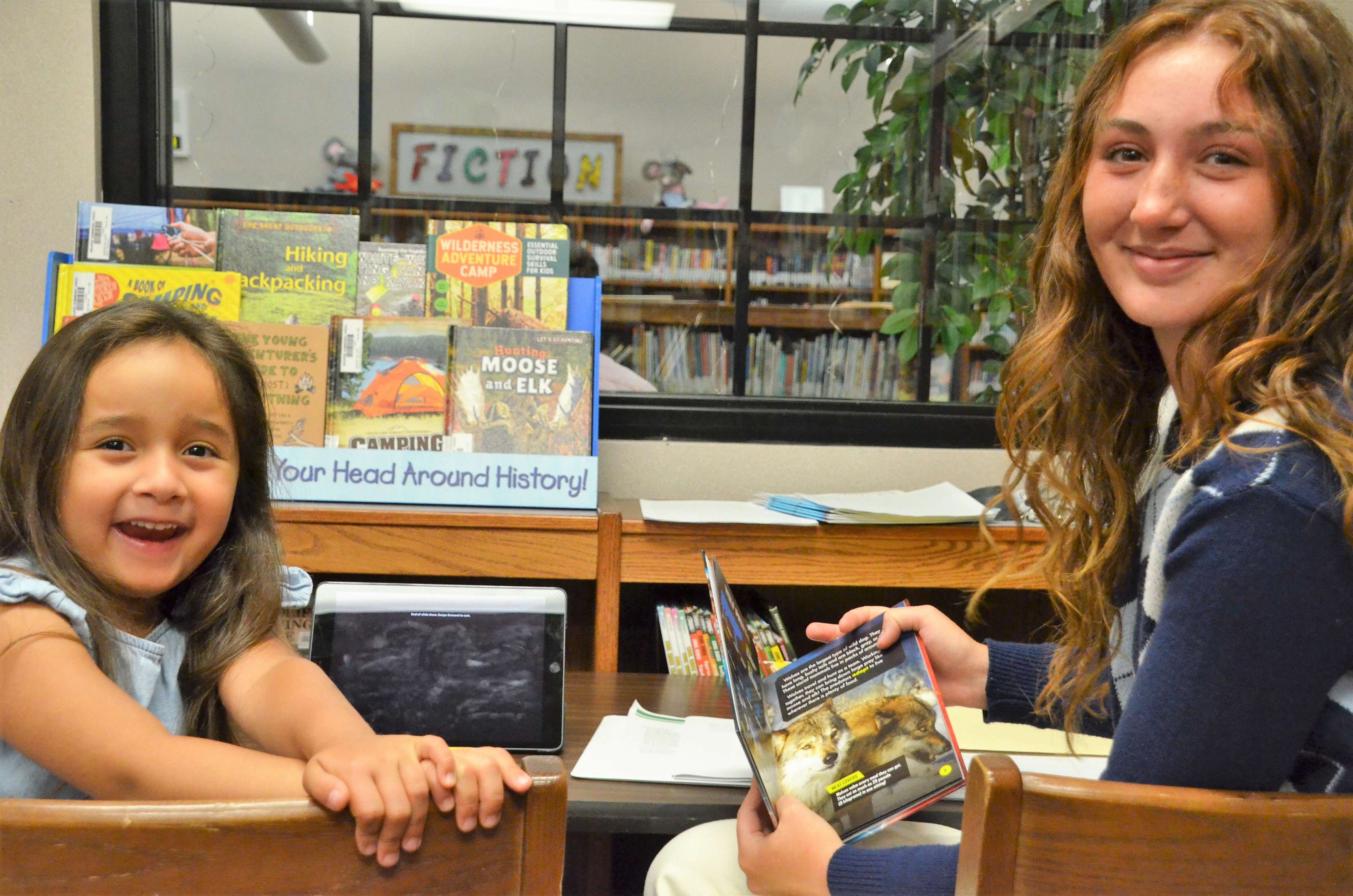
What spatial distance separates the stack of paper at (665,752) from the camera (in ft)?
3.71

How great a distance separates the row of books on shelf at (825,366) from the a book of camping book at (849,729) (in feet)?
3.68

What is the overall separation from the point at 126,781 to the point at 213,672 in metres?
0.24

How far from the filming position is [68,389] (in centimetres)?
105

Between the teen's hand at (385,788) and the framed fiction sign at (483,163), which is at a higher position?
the framed fiction sign at (483,163)

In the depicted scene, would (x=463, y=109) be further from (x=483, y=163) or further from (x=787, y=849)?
(x=787, y=849)

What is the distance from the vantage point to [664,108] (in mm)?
2238

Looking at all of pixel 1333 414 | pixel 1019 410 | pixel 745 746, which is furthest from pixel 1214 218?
pixel 745 746

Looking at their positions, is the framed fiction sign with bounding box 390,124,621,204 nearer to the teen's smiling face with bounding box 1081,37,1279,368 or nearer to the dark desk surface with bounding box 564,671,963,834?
the dark desk surface with bounding box 564,671,963,834

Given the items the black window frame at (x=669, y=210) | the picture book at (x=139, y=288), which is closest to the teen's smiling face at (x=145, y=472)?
the picture book at (x=139, y=288)

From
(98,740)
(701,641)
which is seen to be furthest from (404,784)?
(701,641)

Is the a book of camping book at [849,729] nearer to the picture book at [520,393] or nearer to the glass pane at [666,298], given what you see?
the picture book at [520,393]

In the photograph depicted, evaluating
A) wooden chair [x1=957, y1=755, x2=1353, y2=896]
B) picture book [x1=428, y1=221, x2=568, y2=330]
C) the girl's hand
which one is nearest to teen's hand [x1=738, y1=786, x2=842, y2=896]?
the girl's hand

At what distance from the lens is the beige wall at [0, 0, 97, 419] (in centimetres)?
196

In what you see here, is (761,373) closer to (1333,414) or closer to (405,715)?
(405,715)
